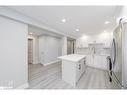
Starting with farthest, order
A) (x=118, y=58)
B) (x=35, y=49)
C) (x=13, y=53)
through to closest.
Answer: (x=35, y=49) → (x=13, y=53) → (x=118, y=58)

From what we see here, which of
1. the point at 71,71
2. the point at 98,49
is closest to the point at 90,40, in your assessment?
the point at 98,49

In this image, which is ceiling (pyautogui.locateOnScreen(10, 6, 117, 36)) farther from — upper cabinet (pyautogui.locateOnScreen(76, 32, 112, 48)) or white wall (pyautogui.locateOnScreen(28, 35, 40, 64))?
white wall (pyautogui.locateOnScreen(28, 35, 40, 64))

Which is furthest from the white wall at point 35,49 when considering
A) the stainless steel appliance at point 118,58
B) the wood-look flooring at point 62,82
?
the stainless steel appliance at point 118,58

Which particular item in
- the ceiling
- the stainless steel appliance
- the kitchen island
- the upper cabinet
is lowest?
the kitchen island

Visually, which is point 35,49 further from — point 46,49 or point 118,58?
point 118,58

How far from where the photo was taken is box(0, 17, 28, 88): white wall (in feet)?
5.90

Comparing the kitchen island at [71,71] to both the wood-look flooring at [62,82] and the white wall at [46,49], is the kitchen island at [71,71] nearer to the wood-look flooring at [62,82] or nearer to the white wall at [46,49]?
the wood-look flooring at [62,82]

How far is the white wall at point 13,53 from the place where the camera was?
1.80 metres

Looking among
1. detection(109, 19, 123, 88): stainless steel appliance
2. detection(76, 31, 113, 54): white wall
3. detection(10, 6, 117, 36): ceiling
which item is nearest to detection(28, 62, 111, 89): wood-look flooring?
detection(109, 19, 123, 88): stainless steel appliance

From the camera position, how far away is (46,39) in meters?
5.39

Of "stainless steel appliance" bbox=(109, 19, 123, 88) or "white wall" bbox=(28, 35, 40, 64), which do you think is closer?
"stainless steel appliance" bbox=(109, 19, 123, 88)

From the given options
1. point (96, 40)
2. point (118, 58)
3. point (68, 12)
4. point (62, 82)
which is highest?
point (68, 12)

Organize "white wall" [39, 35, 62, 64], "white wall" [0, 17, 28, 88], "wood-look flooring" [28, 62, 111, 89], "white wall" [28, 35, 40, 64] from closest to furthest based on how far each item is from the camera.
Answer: "white wall" [0, 17, 28, 88] < "wood-look flooring" [28, 62, 111, 89] < "white wall" [39, 35, 62, 64] < "white wall" [28, 35, 40, 64]

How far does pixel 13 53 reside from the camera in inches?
79.2
